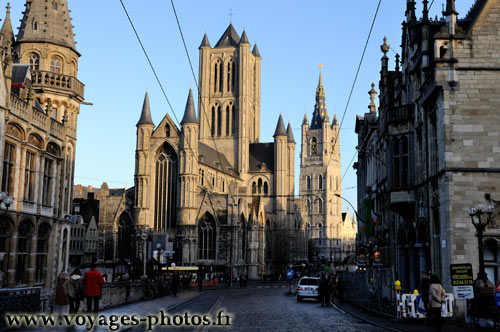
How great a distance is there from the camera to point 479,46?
20.3m

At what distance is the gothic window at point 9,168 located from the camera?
2425 cm

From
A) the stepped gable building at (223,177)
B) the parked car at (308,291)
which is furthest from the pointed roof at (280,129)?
the parked car at (308,291)

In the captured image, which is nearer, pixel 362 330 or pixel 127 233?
pixel 362 330

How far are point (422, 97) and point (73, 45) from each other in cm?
2009

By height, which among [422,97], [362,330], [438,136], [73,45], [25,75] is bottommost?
[362,330]

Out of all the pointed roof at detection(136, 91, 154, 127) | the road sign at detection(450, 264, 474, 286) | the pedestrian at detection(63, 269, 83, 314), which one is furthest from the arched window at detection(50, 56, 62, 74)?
the pointed roof at detection(136, 91, 154, 127)

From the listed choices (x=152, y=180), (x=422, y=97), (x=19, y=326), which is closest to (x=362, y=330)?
(x=19, y=326)

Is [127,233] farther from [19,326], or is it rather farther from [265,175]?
[19,326]

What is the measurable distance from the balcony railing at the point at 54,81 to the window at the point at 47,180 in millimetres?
4684

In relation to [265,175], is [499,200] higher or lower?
lower

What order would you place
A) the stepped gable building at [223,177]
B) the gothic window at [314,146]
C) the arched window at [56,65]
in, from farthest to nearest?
the gothic window at [314,146]
the stepped gable building at [223,177]
the arched window at [56,65]

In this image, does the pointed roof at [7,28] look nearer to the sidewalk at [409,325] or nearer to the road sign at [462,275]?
the sidewalk at [409,325]

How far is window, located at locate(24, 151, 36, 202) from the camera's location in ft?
86.4

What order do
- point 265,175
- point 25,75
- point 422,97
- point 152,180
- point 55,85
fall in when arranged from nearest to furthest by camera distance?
1. point 422,97
2. point 25,75
3. point 55,85
4. point 152,180
5. point 265,175
